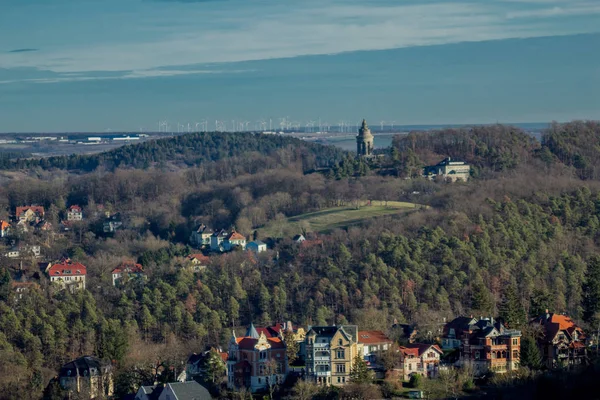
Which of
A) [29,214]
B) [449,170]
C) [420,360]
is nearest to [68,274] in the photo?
[420,360]

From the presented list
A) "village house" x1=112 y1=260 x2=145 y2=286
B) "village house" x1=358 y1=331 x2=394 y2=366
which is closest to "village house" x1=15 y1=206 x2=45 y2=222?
"village house" x1=112 y1=260 x2=145 y2=286

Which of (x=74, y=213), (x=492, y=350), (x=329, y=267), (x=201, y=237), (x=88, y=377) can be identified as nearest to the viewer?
(x=492, y=350)

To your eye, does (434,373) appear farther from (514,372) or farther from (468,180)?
(468,180)

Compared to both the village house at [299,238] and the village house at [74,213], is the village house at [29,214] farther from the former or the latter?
the village house at [299,238]

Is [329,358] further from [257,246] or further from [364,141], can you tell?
[364,141]

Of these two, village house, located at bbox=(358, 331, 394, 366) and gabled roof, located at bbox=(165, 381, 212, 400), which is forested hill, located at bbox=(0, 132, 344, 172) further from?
gabled roof, located at bbox=(165, 381, 212, 400)

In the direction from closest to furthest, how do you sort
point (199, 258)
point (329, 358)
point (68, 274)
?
point (329, 358)
point (68, 274)
point (199, 258)

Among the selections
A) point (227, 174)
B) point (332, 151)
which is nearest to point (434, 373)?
point (227, 174)
